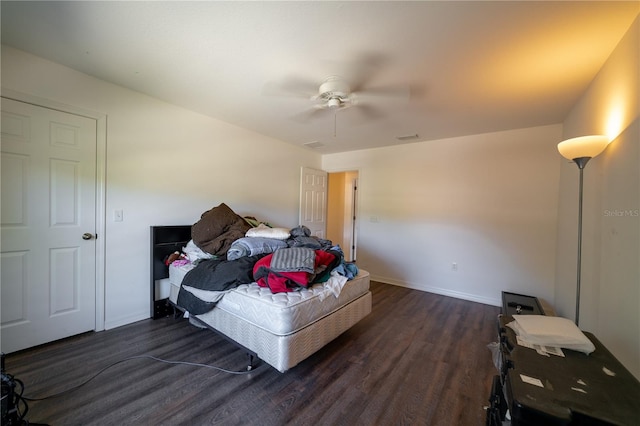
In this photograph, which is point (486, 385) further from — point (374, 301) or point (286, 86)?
point (286, 86)

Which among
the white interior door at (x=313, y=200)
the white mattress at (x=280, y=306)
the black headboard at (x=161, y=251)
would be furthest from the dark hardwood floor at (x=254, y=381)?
the white interior door at (x=313, y=200)

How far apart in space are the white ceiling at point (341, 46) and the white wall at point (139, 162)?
0.57 ft

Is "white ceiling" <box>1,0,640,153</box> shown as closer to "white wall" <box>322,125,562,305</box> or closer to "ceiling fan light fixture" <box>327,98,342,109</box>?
"ceiling fan light fixture" <box>327,98,342,109</box>

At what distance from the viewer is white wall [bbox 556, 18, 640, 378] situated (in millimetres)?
A: 1316

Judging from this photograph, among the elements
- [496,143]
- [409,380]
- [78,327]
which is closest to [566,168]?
[496,143]

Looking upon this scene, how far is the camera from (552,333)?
3.83 ft

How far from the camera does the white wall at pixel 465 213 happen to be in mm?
3086

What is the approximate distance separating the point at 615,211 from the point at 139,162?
13.1 feet

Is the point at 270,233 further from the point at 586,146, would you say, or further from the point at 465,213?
the point at 465,213

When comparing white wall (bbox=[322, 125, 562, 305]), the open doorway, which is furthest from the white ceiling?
the open doorway

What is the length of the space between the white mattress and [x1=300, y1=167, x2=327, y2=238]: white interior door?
2661 mm

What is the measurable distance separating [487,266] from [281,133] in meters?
3.61

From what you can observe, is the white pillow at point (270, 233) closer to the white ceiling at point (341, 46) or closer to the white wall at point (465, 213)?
the white ceiling at point (341, 46)

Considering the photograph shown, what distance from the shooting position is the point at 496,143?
334 centimetres
